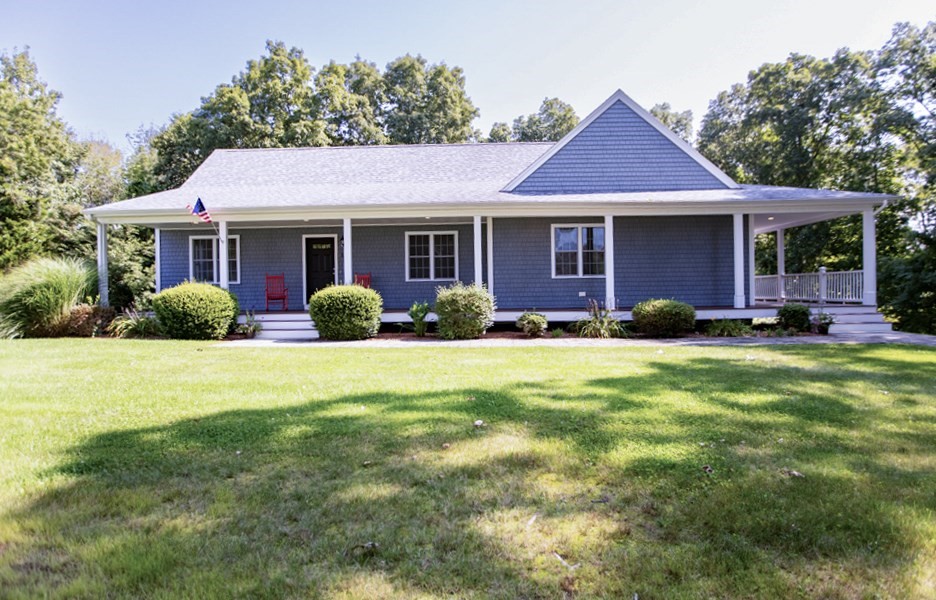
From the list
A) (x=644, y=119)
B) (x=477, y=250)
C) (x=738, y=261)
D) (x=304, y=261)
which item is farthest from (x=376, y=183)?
(x=738, y=261)

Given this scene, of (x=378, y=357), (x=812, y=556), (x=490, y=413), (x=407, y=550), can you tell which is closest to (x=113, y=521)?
(x=407, y=550)

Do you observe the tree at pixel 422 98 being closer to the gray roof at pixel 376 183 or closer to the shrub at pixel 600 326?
the gray roof at pixel 376 183

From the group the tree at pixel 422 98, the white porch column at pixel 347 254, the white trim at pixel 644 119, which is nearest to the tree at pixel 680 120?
the tree at pixel 422 98

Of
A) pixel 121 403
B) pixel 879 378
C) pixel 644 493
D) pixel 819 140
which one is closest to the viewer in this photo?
pixel 644 493

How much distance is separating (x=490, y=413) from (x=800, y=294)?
16.2m

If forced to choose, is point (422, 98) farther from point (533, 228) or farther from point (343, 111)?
point (533, 228)

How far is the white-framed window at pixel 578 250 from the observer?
576 inches

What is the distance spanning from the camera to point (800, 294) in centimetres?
1672

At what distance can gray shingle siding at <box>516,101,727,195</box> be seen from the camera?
1435 cm

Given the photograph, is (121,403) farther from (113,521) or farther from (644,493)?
(644,493)

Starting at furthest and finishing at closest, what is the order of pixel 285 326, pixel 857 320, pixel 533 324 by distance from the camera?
pixel 285 326, pixel 857 320, pixel 533 324

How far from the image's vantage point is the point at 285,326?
1312 centimetres

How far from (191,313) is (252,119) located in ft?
59.6

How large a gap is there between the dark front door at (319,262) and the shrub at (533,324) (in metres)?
6.75
